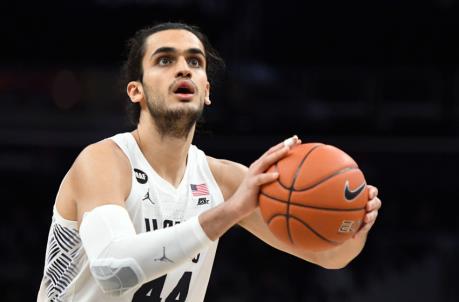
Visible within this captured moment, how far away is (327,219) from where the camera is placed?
10.1 feet

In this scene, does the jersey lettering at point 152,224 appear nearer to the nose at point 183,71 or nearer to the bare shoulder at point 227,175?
the bare shoulder at point 227,175

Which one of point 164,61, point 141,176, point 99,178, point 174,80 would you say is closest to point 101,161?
point 99,178

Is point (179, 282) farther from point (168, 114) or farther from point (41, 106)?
point (41, 106)

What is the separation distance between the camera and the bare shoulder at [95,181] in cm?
339

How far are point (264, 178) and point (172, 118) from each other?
920 mm

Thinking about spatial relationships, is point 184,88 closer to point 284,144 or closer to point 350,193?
point 284,144

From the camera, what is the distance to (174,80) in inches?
148

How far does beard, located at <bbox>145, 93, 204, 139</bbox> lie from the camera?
3.72m

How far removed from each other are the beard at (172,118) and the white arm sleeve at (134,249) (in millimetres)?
700

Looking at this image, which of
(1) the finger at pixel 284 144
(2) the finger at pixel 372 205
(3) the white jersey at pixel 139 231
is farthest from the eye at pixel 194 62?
(2) the finger at pixel 372 205

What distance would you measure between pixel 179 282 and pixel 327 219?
108cm

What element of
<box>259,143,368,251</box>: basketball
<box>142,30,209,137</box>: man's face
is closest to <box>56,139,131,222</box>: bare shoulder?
<box>142,30,209,137</box>: man's face

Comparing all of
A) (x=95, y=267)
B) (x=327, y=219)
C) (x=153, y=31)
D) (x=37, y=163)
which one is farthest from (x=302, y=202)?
(x=37, y=163)

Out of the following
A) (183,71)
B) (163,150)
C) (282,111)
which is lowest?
(282,111)
